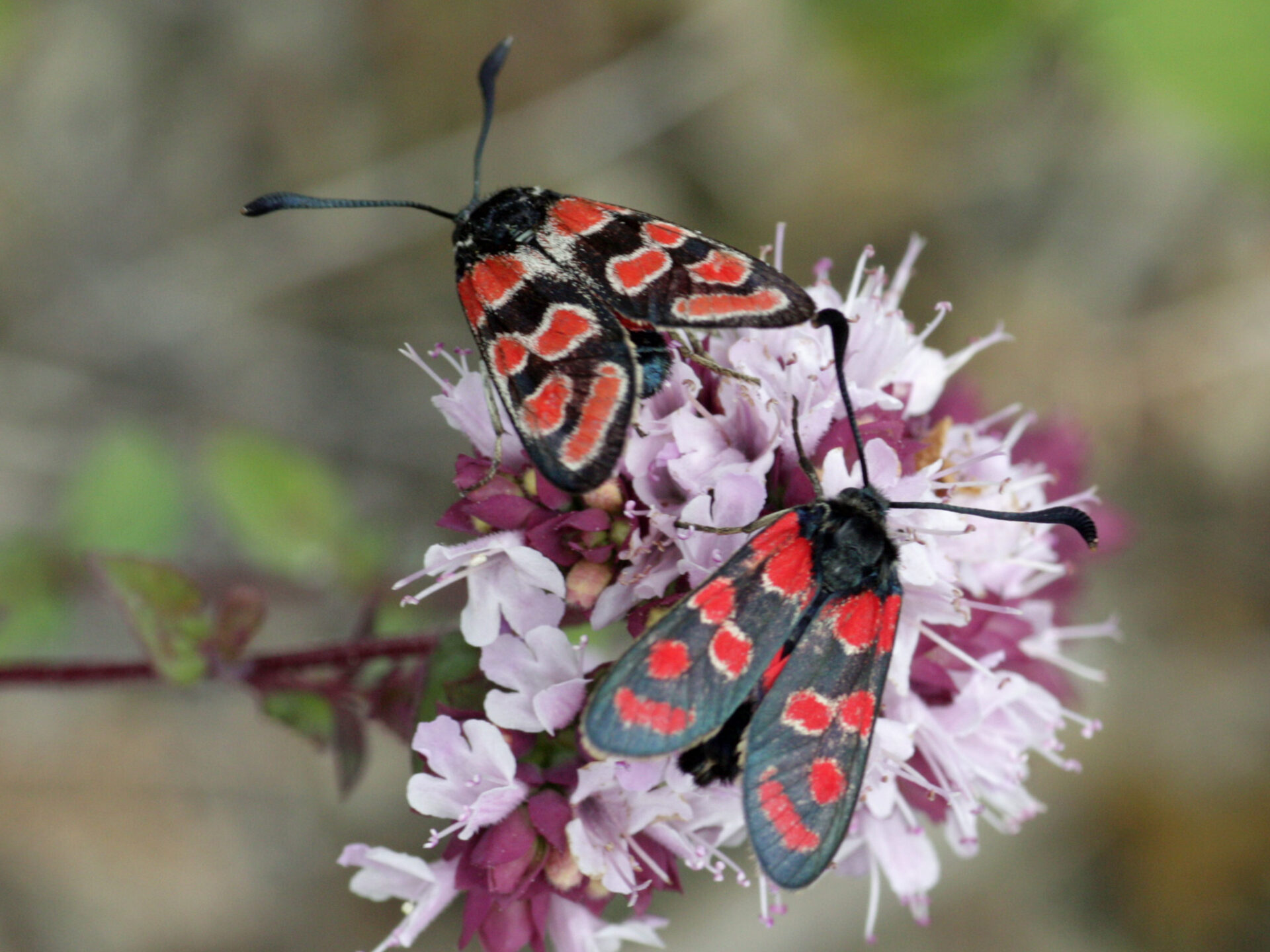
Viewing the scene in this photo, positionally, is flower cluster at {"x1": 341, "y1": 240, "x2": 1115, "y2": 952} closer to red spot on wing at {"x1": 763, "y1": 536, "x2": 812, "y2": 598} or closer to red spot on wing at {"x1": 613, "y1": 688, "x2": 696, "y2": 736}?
red spot on wing at {"x1": 763, "y1": 536, "x2": 812, "y2": 598}

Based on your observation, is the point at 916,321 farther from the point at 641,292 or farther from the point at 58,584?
the point at 58,584

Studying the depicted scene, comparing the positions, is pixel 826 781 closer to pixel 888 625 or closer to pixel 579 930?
pixel 888 625

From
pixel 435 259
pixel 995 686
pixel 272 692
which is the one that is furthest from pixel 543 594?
pixel 435 259

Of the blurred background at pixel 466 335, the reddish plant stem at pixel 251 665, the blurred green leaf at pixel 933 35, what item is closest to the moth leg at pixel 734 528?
the reddish plant stem at pixel 251 665

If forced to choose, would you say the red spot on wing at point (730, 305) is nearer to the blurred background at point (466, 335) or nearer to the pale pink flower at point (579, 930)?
the pale pink flower at point (579, 930)

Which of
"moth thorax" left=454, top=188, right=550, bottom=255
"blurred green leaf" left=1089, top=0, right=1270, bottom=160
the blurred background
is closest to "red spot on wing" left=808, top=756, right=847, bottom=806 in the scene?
"moth thorax" left=454, top=188, right=550, bottom=255
